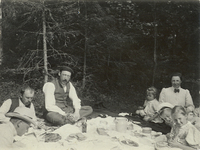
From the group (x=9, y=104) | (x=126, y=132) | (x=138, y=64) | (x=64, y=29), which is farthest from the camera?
(x=138, y=64)

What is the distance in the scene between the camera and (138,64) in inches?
240

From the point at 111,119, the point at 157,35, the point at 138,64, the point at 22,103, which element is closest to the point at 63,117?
the point at 22,103

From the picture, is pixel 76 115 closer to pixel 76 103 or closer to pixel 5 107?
pixel 76 103

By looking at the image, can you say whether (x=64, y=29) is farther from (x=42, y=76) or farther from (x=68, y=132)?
(x=68, y=132)

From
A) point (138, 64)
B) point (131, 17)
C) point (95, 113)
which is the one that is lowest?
point (95, 113)

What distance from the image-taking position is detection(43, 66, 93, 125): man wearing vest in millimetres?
4051

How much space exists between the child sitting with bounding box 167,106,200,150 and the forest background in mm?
2238

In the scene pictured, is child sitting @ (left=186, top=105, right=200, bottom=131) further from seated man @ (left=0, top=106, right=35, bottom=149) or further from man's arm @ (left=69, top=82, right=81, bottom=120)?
seated man @ (left=0, top=106, right=35, bottom=149)

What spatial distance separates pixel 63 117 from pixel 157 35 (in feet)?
11.1

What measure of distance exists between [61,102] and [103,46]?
2238mm

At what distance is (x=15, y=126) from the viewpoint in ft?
11.2

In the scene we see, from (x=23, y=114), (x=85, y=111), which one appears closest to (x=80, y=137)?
(x=23, y=114)

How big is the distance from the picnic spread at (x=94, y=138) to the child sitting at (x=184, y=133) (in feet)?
0.63

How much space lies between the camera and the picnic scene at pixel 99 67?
12.4ft
